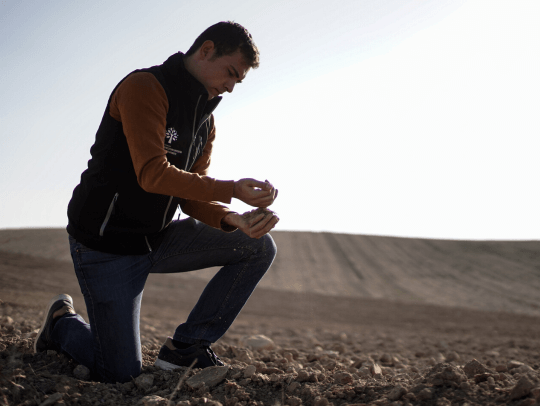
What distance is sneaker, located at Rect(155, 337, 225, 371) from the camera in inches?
91.4

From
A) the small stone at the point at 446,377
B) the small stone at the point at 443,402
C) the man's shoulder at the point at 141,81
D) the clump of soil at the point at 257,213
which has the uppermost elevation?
the man's shoulder at the point at 141,81

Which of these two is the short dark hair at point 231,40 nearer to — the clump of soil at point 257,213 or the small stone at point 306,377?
the clump of soil at point 257,213

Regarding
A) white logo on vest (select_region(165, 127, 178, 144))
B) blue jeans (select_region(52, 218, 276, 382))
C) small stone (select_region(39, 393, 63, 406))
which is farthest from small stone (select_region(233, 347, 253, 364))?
white logo on vest (select_region(165, 127, 178, 144))

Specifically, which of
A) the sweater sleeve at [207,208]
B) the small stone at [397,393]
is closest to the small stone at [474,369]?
the small stone at [397,393]

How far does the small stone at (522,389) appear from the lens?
5.45 ft

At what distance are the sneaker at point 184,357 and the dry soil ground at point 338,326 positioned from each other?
90 millimetres

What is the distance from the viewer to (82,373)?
222cm

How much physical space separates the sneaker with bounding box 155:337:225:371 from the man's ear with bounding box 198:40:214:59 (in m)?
1.57

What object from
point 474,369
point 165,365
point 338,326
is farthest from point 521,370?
point 338,326

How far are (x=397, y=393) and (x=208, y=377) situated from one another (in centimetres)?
89

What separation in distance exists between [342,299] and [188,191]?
11.3 meters

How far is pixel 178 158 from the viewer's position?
225 centimetres

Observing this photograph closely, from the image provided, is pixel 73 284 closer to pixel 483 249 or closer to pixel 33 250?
pixel 33 250

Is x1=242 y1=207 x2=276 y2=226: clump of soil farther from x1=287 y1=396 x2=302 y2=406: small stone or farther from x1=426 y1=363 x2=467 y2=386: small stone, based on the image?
x1=426 y1=363 x2=467 y2=386: small stone
